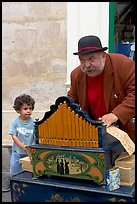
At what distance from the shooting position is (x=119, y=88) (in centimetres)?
221

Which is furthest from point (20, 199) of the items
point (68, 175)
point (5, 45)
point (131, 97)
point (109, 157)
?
point (5, 45)

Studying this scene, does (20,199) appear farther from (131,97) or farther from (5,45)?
(5,45)

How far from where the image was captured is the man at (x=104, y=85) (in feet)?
6.77

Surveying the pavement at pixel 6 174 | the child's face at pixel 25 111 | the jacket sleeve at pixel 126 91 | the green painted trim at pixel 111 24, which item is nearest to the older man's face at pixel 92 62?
the jacket sleeve at pixel 126 91

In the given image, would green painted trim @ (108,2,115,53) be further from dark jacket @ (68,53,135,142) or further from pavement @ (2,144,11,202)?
dark jacket @ (68,53,135,142)

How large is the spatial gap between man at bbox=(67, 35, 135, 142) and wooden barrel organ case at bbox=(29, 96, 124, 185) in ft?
0.55

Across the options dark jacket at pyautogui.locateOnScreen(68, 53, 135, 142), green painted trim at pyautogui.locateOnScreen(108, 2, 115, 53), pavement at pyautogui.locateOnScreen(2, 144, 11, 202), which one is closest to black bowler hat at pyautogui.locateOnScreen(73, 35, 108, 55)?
dark jacket at pyautogui.locateOnScreen(68, 53, 135, 142)

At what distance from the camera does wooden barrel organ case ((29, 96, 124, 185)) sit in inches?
74.3

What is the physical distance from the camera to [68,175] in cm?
199

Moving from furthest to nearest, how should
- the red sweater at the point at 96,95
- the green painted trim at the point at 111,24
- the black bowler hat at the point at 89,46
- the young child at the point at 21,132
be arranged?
1. the green painted trim at the point at 111,24
2. the young child at the point at 21,132
3. the red sweater at the point at 96,95
4. the black bowler hat at the point at 89,46

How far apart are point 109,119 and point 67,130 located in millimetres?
279

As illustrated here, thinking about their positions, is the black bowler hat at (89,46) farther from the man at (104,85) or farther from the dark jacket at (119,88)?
the dark jacket at (119,88)

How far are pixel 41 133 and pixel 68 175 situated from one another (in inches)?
11.5

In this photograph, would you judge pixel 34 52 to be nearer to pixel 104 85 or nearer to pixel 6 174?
pixel 6 174
